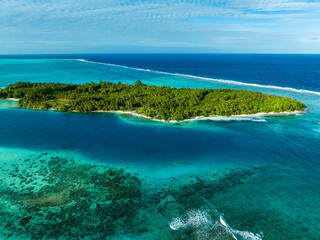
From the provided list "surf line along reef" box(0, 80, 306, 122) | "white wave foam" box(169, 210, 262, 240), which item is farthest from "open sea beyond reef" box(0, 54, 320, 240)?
"surf line along reef" box(0, 80, 306, 122)

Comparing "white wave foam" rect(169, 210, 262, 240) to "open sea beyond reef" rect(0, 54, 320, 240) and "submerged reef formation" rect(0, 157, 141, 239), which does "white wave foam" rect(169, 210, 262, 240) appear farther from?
"submerged reef formation" rect(0, 157, 141, 239)

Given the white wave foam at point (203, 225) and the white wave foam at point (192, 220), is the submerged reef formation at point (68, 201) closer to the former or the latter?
the white wave foam at point (192, 220)

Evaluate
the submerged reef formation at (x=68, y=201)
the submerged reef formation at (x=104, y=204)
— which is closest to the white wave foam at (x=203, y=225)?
the submerged reef formation at (x=104, y=204)

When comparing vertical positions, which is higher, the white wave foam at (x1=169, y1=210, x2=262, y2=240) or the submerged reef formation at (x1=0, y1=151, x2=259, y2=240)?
the white wave foam at (x1=169, y1=210, x2=262, y2=240)

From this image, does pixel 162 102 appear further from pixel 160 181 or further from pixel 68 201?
pixel 68 201

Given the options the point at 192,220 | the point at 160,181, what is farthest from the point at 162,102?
the point at 192,220

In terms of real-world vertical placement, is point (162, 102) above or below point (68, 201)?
above
